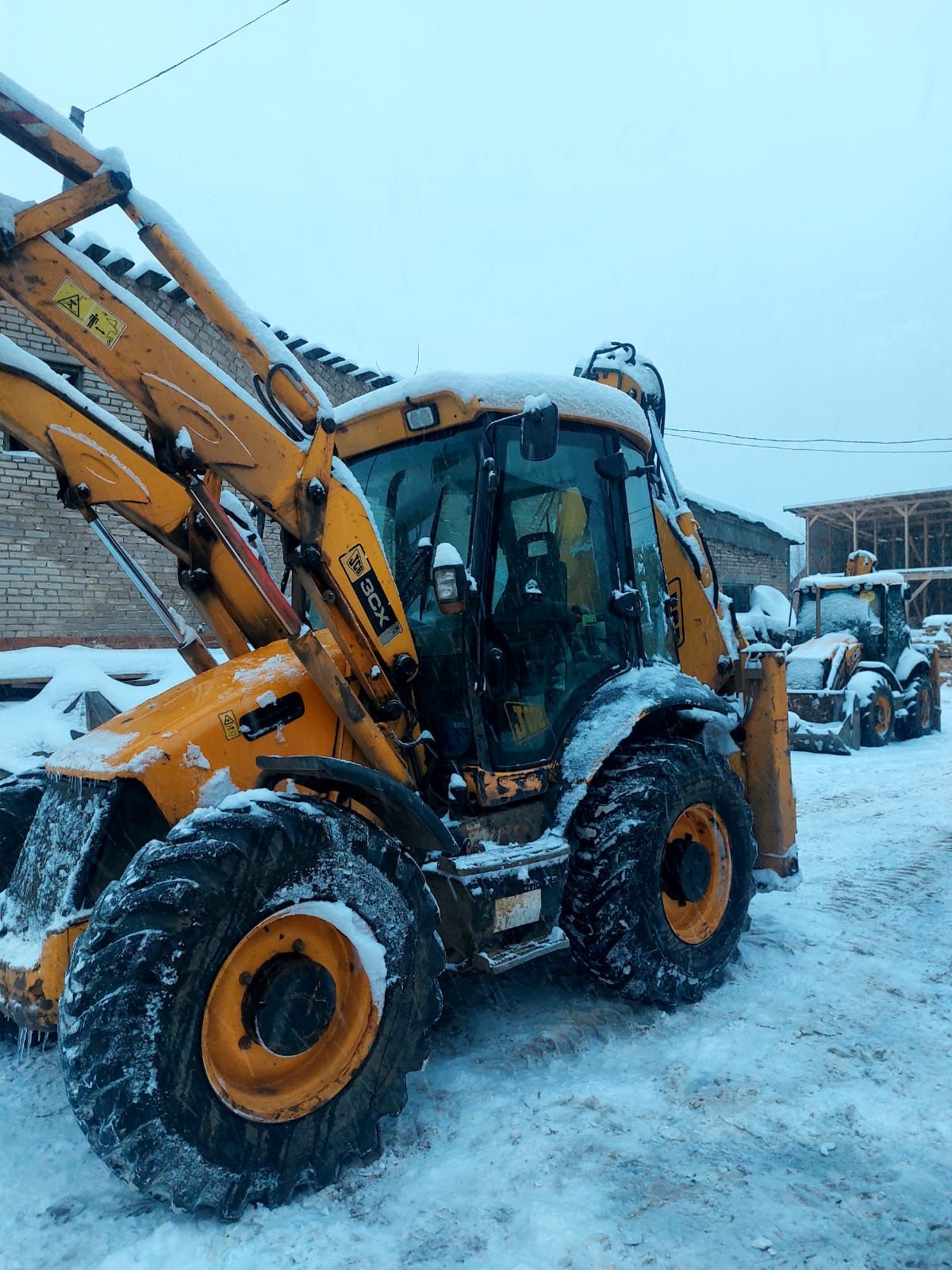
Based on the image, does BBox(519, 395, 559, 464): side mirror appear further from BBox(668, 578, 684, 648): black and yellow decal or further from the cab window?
BBox(668, 578, 684, 648): black and yellow decal

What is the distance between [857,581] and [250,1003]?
1268 centimetres

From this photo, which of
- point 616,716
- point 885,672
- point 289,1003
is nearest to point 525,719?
point 616,716

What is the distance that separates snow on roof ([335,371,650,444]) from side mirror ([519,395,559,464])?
269mm

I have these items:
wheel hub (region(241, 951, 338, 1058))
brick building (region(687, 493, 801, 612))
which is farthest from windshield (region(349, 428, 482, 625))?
brick building (region(687, 493, 801, 612))

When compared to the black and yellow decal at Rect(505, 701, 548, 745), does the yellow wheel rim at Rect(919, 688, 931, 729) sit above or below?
below

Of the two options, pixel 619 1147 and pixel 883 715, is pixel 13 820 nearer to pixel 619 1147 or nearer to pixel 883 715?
pixel 619 1147

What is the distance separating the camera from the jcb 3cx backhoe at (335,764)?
2.41 metres

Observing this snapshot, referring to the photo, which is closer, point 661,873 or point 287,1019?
point 287,1019

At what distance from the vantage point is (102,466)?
289cm

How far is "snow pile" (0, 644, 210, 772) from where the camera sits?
730cm

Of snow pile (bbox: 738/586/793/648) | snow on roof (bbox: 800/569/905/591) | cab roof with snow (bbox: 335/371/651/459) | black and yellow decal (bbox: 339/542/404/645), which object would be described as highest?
cab roof with snow (bbox: 335/371/651/459)

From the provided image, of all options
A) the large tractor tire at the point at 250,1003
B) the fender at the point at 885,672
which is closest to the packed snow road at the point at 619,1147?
the large tractor tire at the point at 250,1003

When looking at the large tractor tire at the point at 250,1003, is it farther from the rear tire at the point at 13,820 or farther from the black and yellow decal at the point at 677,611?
the black and yellow decal at the point at 677,611

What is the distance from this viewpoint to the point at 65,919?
8.71ft
